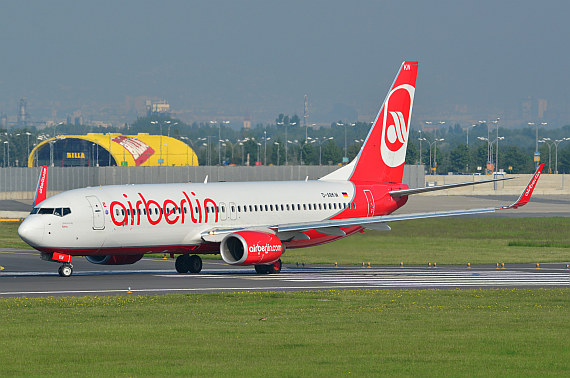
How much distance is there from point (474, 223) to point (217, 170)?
230 ft

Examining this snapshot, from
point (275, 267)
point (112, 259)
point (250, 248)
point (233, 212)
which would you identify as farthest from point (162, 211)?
point (275, 267)

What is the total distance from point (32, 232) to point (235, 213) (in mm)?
9921

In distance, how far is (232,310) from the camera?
2948 centimetres

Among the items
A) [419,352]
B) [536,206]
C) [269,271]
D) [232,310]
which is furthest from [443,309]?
[536,206]

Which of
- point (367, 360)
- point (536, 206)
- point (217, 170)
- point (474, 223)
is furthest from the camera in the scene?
point (217, 170)

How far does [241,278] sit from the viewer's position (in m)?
43.1

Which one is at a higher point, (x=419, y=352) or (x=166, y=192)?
(x=166, y=192)

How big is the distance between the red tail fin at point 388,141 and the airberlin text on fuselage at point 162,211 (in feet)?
32.6

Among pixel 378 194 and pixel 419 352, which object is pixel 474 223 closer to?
pixel 378 194

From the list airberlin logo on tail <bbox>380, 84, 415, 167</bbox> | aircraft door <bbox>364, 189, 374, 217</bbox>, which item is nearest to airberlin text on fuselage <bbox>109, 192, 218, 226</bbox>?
aircraft door <bbox>364, 189, 374, 217</bbox>

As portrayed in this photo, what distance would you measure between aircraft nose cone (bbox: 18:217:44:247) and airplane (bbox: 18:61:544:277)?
0.04 metres

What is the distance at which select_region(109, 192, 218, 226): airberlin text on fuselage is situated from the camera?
1686 inches

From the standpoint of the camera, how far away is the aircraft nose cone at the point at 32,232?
1612 inches

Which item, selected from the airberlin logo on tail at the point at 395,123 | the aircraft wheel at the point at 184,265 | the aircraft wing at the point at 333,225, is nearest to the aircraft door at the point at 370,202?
the airberlin logo on tail at the point at 395,123
